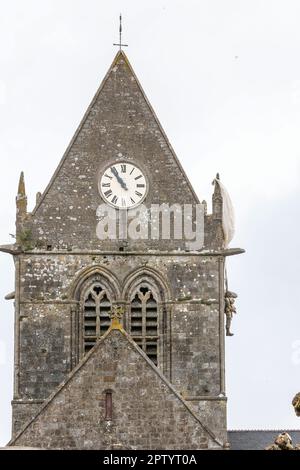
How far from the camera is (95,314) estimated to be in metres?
67.2

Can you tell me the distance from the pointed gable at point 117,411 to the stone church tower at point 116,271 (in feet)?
14.6

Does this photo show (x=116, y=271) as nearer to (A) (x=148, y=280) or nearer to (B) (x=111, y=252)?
(B) (x=111, y=252)

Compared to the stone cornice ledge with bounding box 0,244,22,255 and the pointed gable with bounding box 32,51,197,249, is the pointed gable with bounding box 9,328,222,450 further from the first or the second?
the pointed gable with bounding box 32,51,197,249

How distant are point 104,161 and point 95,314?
13.2 ft

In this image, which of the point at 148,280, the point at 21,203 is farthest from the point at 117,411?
the point at 21,203

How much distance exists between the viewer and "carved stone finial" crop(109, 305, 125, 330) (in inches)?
2397

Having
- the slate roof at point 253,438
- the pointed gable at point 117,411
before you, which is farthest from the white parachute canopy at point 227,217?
the pointed gable at point 117,411

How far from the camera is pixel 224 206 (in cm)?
6919

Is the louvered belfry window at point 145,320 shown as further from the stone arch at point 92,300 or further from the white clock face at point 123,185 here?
the white clock face at point 123,185

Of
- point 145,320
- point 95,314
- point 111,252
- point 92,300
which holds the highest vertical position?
point 111,252

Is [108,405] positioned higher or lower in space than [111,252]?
lower

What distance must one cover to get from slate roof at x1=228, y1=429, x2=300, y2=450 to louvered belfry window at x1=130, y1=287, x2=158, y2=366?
3.04 metres

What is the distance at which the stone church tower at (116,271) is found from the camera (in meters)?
66.8
